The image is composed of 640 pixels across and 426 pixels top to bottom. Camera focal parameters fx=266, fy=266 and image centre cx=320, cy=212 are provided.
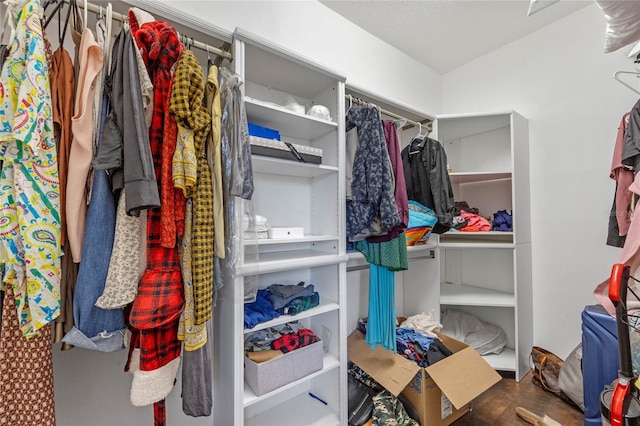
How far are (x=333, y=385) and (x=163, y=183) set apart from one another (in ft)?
4.28

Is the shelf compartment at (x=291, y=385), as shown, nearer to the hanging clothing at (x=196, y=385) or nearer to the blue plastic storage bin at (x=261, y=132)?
the hanging clothing at (x=196, y=385)

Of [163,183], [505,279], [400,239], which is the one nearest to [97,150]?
[163,183]

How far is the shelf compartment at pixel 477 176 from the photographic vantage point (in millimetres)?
2010

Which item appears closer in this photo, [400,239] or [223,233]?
[223,233]

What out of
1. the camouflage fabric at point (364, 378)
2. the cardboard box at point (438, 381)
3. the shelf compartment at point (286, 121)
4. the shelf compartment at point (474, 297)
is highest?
the shelf compartment at point (286, 121)

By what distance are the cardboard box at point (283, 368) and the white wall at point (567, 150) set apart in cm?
191

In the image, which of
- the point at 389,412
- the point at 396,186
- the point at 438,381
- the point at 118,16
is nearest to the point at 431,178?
the point at 396,186

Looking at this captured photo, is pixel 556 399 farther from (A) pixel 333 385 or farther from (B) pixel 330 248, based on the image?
(B) pixel 330 248

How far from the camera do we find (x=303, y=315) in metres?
1.27

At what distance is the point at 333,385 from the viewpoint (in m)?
1.43

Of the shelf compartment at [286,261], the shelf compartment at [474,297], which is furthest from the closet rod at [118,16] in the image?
the shelf compartment at [474,297]

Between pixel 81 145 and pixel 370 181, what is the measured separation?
111 centimetres

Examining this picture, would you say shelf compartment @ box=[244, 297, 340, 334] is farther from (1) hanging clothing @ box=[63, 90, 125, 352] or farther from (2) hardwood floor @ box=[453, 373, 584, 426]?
(2) hardwood floor @ box=[453, 373, 584, 426]

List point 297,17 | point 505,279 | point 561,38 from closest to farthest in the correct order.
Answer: point 297,17, point 561,38, point 505,279
